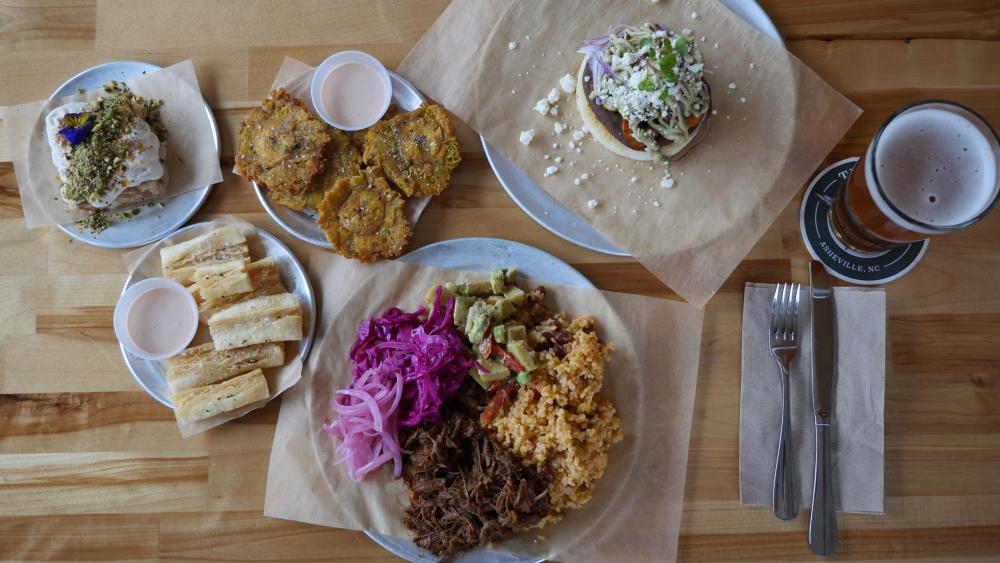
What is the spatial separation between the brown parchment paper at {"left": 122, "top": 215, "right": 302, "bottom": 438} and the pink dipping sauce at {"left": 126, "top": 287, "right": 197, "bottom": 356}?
0.07 meters

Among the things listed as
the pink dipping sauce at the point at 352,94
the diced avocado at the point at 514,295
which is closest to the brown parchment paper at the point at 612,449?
the diced avocado at the point at 514,295

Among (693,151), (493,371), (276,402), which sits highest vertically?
(693,151)

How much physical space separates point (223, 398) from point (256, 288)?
1.34 feet

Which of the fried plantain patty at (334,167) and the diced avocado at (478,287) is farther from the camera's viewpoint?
the fried plantain patty at (334,167)

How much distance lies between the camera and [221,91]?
2.55 metres

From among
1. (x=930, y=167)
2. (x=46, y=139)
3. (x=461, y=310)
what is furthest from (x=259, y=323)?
(x=930, y=167)

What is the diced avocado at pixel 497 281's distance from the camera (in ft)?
7.54

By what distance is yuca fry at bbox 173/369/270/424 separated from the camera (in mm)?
2338

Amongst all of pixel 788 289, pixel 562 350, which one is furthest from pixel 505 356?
pixel 788 289

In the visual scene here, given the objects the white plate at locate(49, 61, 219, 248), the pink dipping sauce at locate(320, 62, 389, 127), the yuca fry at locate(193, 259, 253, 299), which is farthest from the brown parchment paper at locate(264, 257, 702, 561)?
the white plate at locate(49, 61, 219, 248)

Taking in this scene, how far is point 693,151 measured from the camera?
2.43 meters

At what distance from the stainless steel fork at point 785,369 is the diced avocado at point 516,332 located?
0.91m

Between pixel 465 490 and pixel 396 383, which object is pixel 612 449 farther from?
pixel 396 383

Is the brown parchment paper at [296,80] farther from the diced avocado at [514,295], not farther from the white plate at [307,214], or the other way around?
the diced avocado at [514,295]
